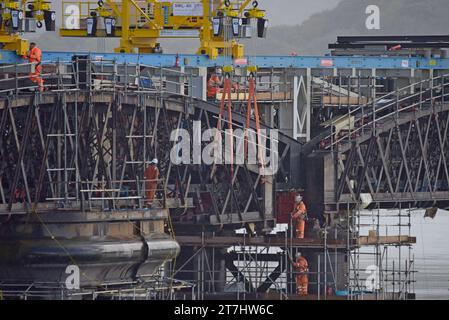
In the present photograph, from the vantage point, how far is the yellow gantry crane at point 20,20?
374 feet

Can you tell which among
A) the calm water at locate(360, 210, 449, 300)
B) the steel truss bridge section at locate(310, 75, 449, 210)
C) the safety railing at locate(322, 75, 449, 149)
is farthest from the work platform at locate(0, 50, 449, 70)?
the calm water at locate(360, 210, 449, 300)

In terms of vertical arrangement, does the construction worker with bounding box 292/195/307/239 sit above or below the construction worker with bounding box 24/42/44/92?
below

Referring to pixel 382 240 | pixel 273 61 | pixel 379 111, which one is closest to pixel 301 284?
pixel 382 240

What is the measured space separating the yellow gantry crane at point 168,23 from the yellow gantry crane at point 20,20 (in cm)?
396

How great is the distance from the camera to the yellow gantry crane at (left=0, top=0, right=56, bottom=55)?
113875 mm

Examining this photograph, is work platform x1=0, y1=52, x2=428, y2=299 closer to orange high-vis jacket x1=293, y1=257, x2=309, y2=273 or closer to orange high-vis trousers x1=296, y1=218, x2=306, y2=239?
orange high-vis jacket x1=293, y1=257, x2=309, y2=273

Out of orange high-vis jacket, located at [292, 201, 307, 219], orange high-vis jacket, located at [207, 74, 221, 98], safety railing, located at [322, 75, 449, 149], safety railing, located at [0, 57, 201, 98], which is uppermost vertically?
safety railing, located at [0, 57, 201, 98]

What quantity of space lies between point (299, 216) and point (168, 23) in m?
23.8

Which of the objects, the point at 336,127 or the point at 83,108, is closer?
the point at 83,108

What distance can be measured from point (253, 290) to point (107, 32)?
24.1 m

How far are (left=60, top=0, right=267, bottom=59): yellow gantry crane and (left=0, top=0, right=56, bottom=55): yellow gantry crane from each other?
3.96m

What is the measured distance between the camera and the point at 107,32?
12556 cm
